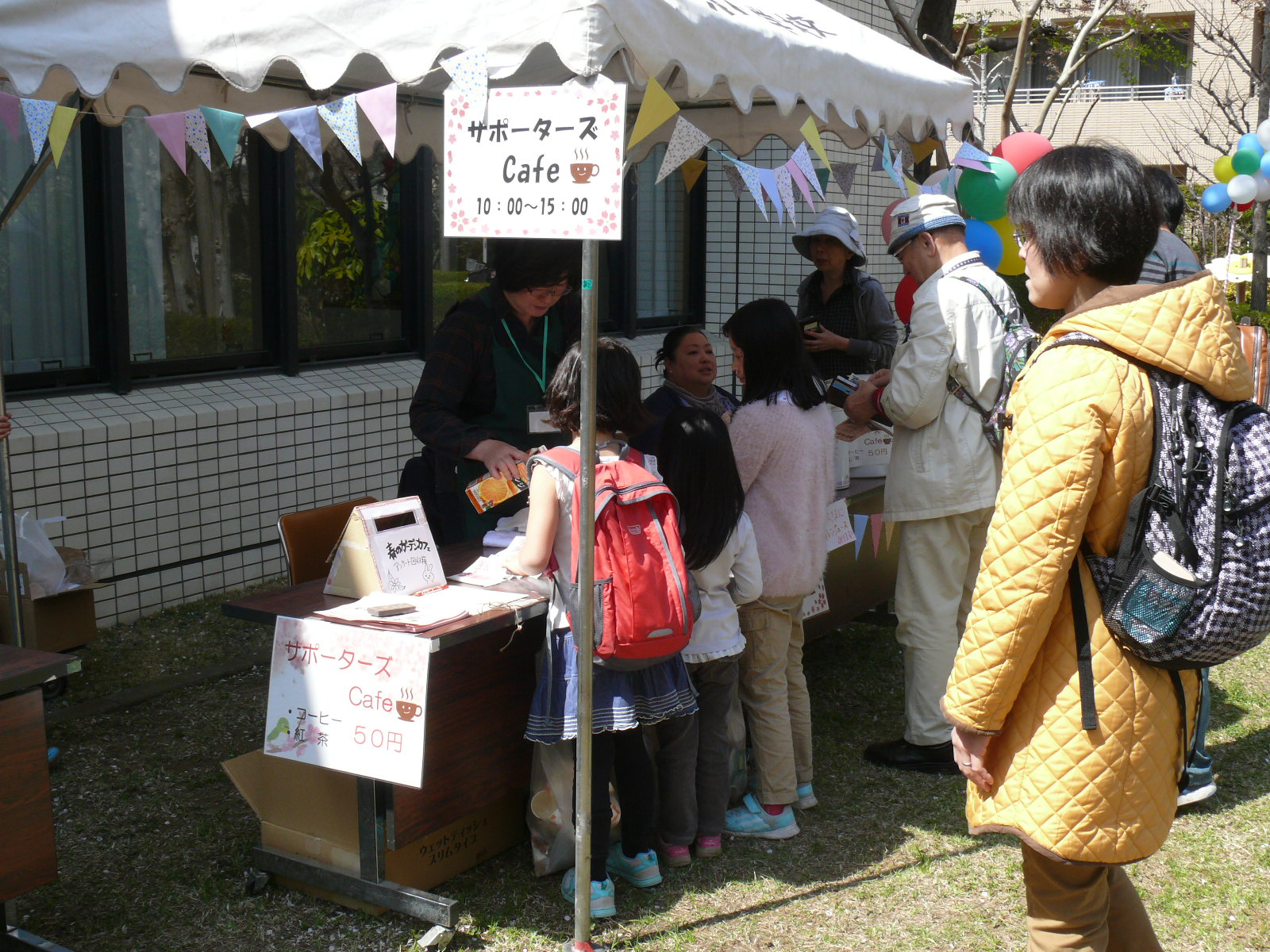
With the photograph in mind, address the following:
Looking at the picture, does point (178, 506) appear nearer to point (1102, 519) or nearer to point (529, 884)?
point (529, 884)

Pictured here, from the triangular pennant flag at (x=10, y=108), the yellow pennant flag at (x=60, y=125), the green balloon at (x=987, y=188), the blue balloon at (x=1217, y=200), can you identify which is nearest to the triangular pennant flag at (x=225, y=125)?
the yellow pennant flag at (x=60, y=125)

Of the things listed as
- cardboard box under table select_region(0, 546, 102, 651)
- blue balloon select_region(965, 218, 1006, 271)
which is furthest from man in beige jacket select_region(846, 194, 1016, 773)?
cardboard box under table select_region(0, 546, 102, 651)

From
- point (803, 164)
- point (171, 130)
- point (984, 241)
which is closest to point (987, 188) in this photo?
point (984, 241)

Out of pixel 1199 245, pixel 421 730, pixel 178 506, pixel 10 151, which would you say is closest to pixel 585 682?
pixel 421 730

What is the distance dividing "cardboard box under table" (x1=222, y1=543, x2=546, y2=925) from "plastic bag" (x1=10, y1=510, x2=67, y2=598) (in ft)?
5.66

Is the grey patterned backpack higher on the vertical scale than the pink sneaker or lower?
higher

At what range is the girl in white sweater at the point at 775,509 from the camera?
361 cm

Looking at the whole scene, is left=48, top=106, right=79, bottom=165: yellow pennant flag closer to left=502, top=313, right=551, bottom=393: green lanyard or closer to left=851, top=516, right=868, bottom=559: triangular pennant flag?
left=502, top=313, right=551, bottom=393: green lanyard

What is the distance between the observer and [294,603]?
3.17 m

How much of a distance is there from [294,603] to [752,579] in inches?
50.2

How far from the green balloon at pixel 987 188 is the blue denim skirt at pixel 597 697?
260 cm

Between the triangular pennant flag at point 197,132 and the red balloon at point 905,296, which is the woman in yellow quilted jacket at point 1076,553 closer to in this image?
the triangular pennant flag at point 197,132

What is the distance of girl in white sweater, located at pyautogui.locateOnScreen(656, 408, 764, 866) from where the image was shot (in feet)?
10.6

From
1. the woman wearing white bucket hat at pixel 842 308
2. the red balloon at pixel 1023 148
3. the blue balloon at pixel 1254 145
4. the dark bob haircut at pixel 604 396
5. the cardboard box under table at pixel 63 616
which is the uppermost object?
the blue balloon at pixel 1254 145
